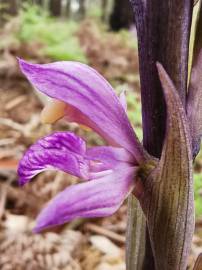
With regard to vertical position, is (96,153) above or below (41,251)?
above

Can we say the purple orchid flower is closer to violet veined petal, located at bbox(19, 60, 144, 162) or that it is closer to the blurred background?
violet veined petal, located at bbox(19, 60, 144, 162)

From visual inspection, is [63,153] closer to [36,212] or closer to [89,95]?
[89,95]

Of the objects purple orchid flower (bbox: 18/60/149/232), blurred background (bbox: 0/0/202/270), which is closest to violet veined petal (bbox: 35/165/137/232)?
purple orchid flower (bbox: 18/60/149/232)

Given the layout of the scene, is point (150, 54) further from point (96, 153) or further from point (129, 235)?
point (129, 235)

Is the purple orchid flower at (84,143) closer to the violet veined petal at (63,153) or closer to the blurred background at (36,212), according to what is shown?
the violet veined petal at (63,153)

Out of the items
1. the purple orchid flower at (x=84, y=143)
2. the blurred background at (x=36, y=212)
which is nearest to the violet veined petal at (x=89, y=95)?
the purple orchid flower at (x=84, y=143)

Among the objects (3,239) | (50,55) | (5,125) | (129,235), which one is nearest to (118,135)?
(129,235)

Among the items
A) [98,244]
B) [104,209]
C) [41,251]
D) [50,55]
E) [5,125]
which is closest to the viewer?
[104,209]

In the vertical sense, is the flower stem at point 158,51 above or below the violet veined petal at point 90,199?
above

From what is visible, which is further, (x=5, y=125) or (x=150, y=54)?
(x=5, y=125)
